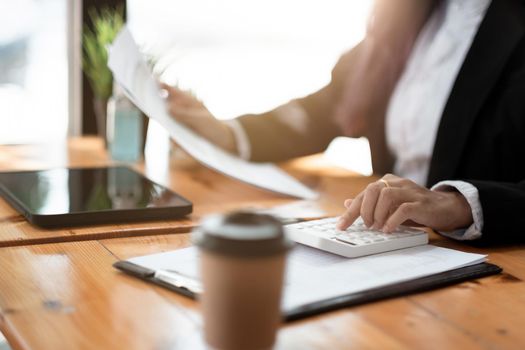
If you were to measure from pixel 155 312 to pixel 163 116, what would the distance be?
2.26 ft

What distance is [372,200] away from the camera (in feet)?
3.20

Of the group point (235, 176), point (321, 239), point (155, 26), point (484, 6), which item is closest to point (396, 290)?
point (321, 239)

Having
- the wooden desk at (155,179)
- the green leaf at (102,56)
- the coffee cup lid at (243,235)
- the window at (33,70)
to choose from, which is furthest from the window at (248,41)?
the coffee cup lid at (243,235)

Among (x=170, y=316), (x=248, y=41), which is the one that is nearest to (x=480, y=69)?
(x=170, y=316)

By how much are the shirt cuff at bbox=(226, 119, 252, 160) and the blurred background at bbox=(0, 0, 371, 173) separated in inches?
6.3

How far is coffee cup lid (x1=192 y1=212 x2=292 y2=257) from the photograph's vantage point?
536mm

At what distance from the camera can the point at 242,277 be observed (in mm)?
543

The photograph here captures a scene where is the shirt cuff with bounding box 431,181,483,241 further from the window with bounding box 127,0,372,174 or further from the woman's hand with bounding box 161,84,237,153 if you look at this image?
the window with bounding box 127,0,372,174

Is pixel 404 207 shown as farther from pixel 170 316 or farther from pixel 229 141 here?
pixel 229 141

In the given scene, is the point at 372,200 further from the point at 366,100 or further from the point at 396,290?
the point at 366,100

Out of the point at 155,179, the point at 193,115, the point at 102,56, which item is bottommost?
the point at 155,179

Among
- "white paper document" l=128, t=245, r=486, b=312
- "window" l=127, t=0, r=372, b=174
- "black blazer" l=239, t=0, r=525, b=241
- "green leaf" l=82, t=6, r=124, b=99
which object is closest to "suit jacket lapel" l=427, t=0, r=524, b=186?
"black blazer" l=239, t=0, r=525, b=241

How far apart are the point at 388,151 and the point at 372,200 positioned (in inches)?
29.7

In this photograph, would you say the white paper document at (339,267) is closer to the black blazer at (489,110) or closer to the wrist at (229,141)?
the black blazer at (489,110)
